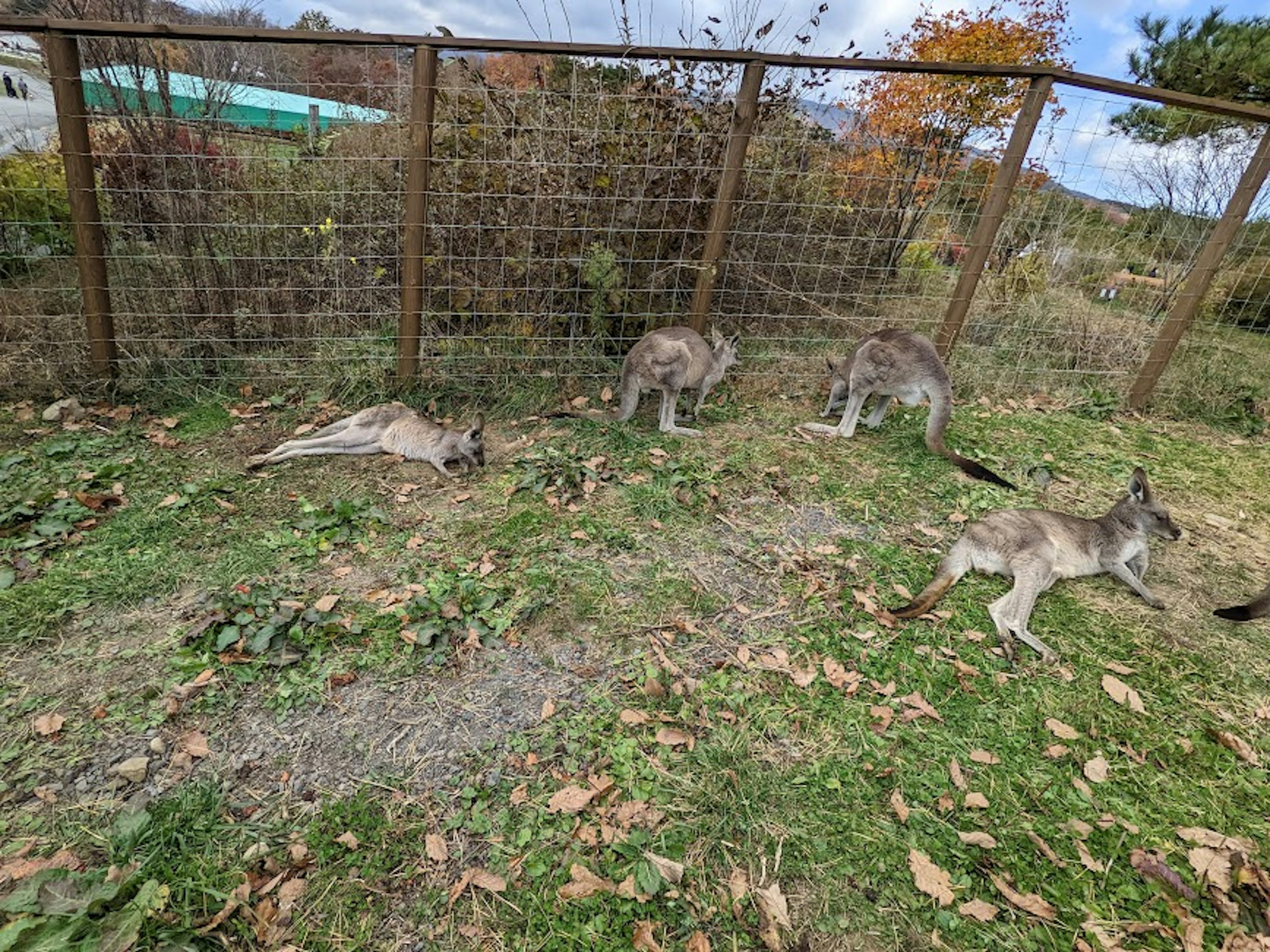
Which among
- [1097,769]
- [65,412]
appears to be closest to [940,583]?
[1097,769]

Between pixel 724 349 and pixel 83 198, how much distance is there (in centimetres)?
461

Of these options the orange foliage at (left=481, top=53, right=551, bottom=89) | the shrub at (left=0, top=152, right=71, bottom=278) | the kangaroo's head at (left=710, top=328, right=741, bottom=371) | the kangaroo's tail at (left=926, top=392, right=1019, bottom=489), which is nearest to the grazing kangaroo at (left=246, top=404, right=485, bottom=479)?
the kangaroo's head at (left=710, top=328, right=741, bottom=371)

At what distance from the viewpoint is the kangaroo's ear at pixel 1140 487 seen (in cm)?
377

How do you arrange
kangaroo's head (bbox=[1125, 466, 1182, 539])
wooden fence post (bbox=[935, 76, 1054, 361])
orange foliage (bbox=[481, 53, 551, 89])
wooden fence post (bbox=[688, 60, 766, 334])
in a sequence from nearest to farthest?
kangaroo's head (bbox=[1125, 466, 1182, 539])
wooden fence post (bbox=[688, 60, 766, 334])
orange foliage (bbox=[481, 53, 551, 89])
wooden fence post (bbox=[935, 76, 1054, 361])

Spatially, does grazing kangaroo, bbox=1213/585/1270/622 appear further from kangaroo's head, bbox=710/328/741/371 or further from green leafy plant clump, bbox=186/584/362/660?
green leafy plant clump, bbox=186/584/362/660

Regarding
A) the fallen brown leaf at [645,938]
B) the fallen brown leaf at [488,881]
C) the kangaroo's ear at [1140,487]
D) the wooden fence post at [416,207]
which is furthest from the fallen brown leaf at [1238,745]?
the wooden fence post at [416,207]

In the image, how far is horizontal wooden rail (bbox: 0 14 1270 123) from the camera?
13.3 ft

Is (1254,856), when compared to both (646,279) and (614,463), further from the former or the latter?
(646,279)

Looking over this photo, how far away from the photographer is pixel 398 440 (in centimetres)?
456

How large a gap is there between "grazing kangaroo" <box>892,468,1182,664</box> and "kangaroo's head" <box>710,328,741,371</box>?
7.75 ft

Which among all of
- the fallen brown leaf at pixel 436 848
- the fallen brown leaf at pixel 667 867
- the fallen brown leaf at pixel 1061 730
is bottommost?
the fallen brown leaf at pixel 436 848

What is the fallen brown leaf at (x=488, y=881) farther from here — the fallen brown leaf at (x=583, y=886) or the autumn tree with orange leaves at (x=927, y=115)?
the autumn tree with orange leaves at (x=927, y=115)

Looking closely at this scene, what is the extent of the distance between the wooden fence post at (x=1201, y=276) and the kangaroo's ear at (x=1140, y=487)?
332 centimetres

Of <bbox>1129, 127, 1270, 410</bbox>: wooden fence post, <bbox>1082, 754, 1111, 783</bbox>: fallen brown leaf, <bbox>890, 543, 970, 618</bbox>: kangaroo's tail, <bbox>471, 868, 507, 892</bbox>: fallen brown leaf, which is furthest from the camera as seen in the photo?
<bbox>1129, 127, 1270, 410</bbox>: wooden fence post
